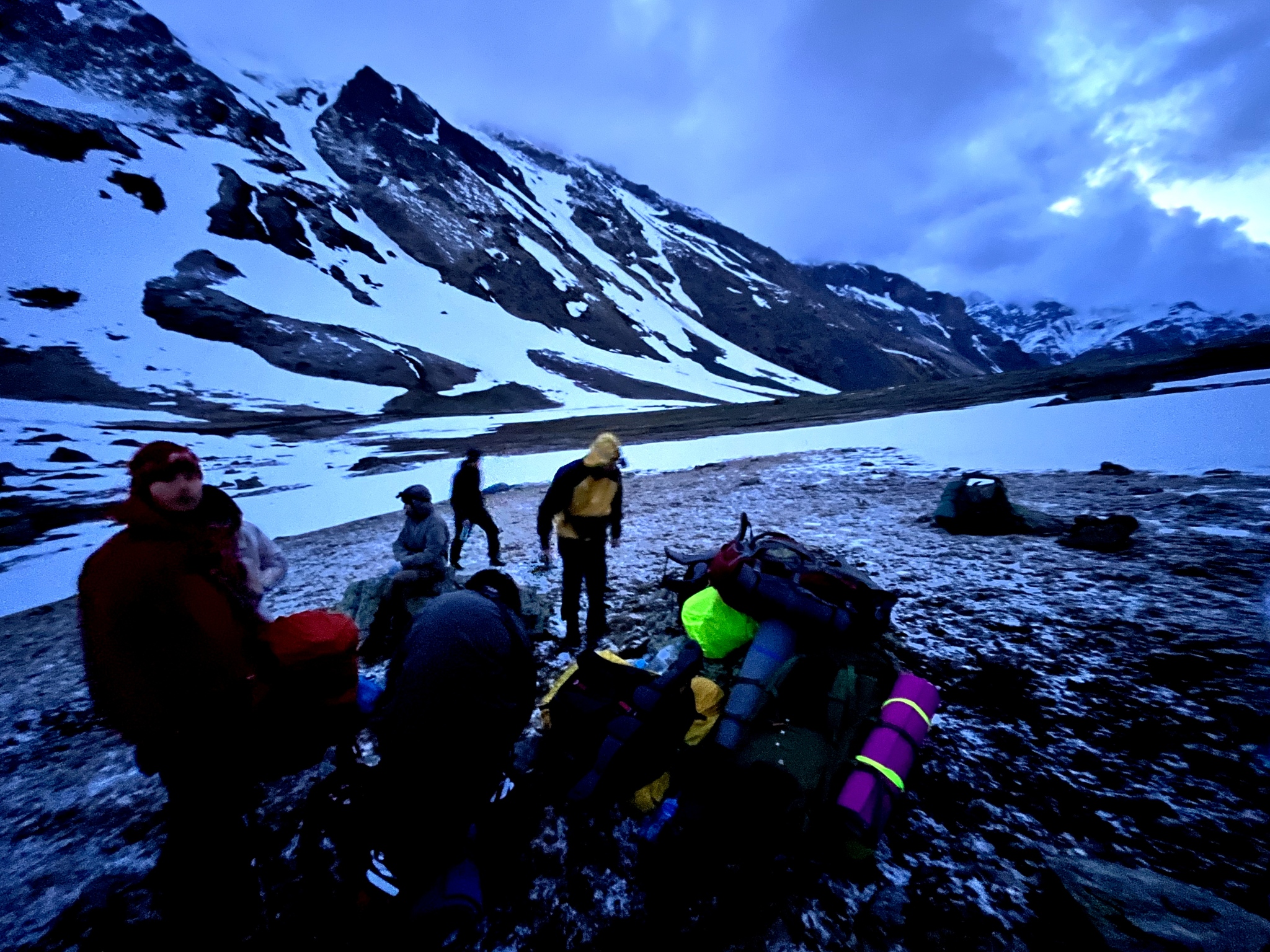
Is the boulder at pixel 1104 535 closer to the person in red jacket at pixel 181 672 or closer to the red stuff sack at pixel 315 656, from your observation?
the red stuff sack at pixel 315 656

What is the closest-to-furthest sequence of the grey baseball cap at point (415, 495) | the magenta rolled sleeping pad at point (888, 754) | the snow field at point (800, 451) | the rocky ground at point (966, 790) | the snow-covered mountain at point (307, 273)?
the rocky ground at point (966, 790) → the magenta rolled sleeping pad at point (888, 754) → the grey baseball cap at point (415, 495) → the snow field at point (800, 451) → the snow-covered mountain at point (307, 273)

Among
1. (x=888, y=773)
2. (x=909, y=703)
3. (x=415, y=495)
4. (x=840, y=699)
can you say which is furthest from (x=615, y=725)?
(x=415, y=495)

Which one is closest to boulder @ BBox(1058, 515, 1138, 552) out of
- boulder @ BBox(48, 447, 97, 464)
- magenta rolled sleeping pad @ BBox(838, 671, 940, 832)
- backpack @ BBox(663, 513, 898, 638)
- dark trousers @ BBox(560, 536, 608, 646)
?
backpack @ BBox(663, 513, 898, 638)

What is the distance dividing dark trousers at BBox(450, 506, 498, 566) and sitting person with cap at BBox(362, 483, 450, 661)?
8.66ft

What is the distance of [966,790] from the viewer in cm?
298

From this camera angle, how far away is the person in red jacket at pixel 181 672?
2.25m

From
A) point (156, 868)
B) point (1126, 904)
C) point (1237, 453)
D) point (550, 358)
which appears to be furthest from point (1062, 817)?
point (550, 358)

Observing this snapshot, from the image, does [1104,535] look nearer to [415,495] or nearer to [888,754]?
[888,754]

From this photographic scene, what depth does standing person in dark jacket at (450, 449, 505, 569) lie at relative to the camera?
8.23 m

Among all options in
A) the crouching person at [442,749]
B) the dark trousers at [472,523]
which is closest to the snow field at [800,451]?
the dark trousers at [472,523]

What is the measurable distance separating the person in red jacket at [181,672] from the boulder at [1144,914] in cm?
388

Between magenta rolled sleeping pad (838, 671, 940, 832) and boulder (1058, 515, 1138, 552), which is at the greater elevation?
boulder (1058, 515, 1138, 552)

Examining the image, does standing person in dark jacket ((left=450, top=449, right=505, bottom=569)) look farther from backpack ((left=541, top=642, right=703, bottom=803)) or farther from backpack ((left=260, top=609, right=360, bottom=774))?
backpack ((left=541, top=642, right=703, bottom=803))

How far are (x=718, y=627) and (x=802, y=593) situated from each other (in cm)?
78
